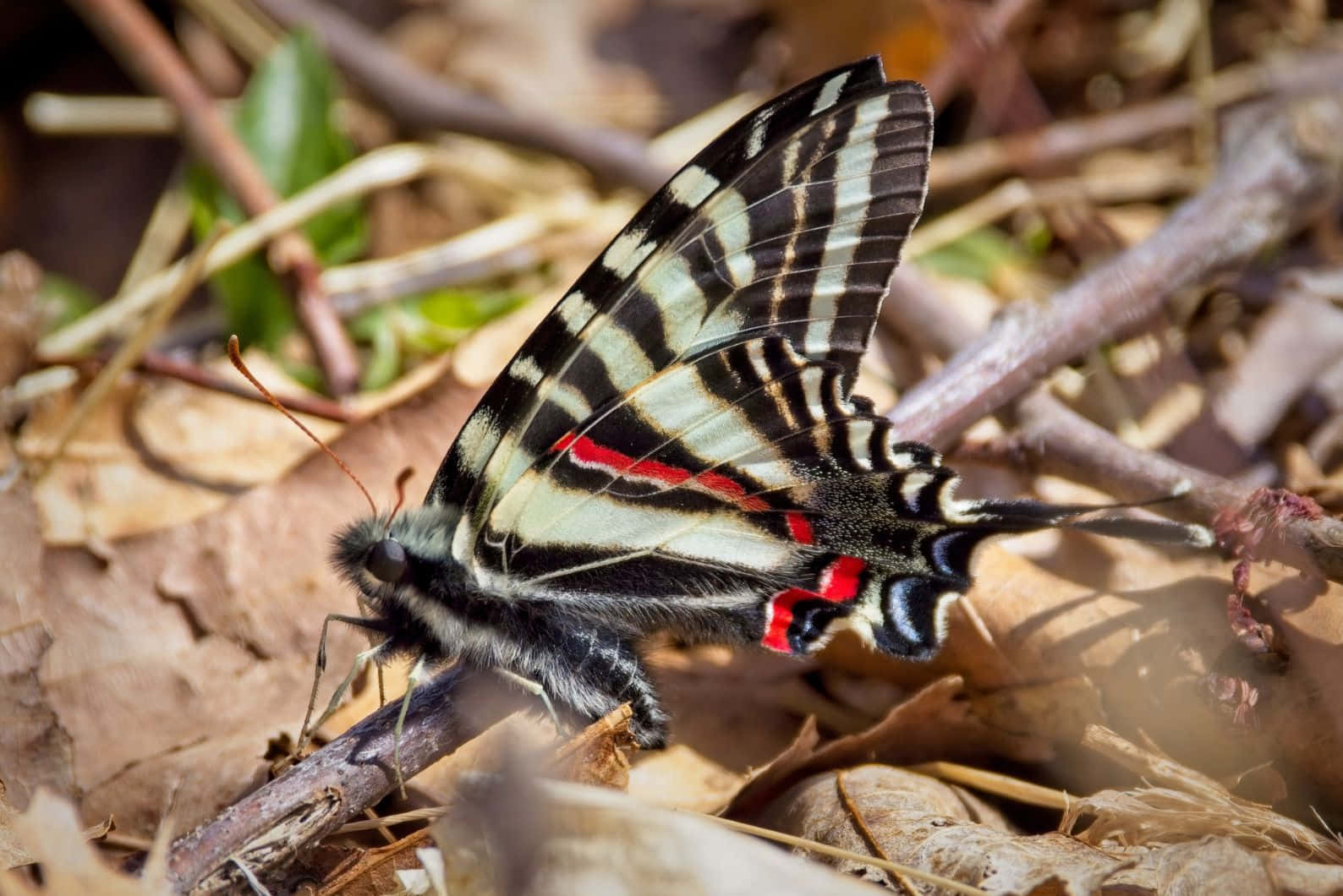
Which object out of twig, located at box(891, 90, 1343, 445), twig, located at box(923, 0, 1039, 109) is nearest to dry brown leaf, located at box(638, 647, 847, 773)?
twig, located at box(891, 90, 1343, 445)

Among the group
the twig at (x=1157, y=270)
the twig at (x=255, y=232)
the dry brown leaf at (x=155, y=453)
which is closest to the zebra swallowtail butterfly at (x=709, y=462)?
the twig at (x=1157, y=270)

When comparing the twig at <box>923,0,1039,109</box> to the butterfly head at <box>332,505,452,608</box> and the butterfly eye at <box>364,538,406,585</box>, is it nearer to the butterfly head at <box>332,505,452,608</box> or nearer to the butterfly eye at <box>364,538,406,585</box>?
the butterfly head at <box>332,505,452,608</box>

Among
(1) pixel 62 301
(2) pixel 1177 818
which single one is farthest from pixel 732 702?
(1) pixel 62 301

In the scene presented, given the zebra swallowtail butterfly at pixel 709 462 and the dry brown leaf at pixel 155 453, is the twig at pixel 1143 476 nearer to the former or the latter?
the zebra swallowtail butterfly at pixel 709 462

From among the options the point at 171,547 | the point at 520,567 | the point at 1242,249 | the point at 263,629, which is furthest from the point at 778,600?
the point at 1242,249

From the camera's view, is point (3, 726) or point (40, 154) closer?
point (3, 726)

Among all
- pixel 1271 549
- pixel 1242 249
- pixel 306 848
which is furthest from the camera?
pixel 1242 249

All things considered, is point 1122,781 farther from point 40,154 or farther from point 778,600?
point 40,154
